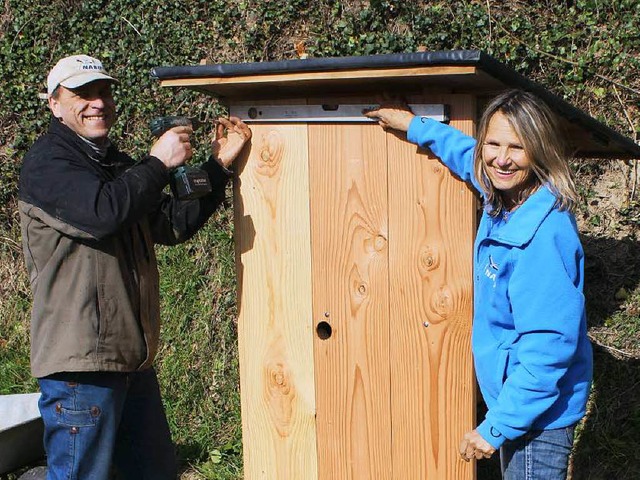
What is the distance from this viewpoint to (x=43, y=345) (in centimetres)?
289

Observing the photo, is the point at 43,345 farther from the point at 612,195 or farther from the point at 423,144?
the point at 612,195

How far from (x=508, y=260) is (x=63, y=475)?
1.88 metres

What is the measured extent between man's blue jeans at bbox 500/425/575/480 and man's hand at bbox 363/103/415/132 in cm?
114

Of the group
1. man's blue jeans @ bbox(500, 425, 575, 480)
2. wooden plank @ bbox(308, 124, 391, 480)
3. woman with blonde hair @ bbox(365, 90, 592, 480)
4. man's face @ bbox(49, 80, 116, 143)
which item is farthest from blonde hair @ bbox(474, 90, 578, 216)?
man's face @ bbox(49, 80, 116, 143)

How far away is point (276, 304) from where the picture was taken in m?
3.11

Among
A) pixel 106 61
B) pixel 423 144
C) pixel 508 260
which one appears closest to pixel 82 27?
pixel 106 61

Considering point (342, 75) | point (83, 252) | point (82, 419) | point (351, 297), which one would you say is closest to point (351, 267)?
point (351, 297)

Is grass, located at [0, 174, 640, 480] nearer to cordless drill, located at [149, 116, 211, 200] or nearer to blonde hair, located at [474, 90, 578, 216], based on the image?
cordless drill, located at [149, 116, 211, 200]

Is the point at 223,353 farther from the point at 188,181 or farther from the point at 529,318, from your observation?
the point at 529,318

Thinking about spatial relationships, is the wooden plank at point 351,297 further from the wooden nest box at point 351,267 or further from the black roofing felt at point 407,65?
the black roofing felt at point 407,65

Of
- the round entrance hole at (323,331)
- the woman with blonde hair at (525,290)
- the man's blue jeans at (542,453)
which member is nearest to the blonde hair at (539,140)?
the woman with blonde hair at (525,290)

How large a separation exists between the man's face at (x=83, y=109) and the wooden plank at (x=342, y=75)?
425 millimetres

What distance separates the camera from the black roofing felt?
7.96 ft

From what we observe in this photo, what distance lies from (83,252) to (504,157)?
157 cm
